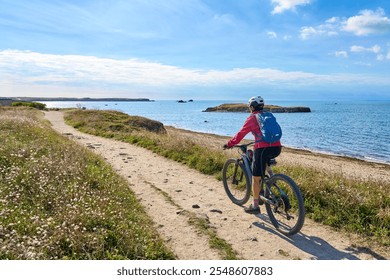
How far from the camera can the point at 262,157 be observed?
7418 millimetres

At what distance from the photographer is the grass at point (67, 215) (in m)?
5.48

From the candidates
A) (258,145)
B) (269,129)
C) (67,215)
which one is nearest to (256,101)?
(269,129)

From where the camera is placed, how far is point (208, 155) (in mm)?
14117

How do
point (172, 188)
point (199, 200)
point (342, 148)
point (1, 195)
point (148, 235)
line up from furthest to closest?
point (342, 148) < point (172, 188) < point (199, 200) < point (1, 195) < point (148, 235)

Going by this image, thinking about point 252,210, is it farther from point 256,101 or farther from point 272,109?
point 272,109

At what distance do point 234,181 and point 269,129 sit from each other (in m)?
3.14

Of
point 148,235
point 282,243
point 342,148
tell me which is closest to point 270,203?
point 282,243

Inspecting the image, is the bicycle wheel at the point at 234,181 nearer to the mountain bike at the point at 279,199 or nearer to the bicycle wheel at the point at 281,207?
the mountain bike at the point at 279,199

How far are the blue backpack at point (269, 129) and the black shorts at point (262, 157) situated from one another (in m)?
0.28

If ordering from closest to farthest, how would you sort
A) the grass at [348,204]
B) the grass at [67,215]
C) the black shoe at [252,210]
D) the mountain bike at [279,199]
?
1. the grass at [67,215]
2. the mountain bike at [279,199]
3. the grass at [348,204]
4. the black shoe at [252,210]

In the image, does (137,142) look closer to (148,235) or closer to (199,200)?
(199,200)

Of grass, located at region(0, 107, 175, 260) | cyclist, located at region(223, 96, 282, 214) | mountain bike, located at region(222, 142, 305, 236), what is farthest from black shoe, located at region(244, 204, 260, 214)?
grass, located at region(0, 107, 175, 260)

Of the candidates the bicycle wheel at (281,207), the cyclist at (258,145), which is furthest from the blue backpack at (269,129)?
the bicycle wheel at (281,207)

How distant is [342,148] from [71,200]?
41.9m
